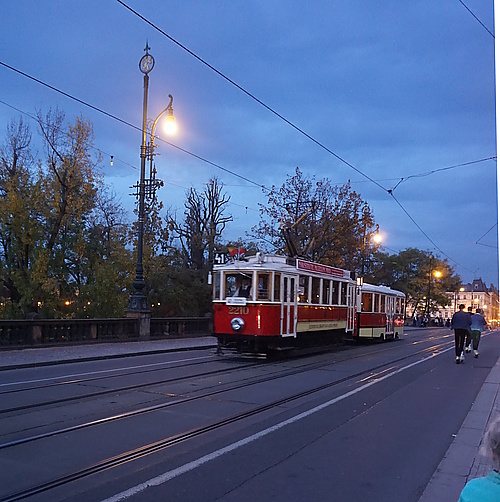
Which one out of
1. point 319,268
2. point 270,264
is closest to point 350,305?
point 319,268

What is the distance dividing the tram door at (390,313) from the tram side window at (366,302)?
3.10 m

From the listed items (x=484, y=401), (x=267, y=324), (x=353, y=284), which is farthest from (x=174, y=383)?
(x=353, y=284)

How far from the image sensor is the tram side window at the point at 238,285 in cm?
1720

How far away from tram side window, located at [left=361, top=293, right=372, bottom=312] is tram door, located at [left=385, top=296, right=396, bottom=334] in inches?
122

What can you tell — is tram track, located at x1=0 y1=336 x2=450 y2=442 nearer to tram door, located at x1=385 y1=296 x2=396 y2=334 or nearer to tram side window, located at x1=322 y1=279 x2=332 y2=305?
tram side window, located at x1=322 y1=279 x2=332 y2=305

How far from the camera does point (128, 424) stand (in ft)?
26.8

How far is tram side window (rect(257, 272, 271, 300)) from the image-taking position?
1692 cm

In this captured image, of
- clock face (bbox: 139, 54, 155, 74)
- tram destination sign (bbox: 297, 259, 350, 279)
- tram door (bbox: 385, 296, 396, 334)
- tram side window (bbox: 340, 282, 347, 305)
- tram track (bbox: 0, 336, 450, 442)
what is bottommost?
tram track (bbox: 0, 336, 450, 442)

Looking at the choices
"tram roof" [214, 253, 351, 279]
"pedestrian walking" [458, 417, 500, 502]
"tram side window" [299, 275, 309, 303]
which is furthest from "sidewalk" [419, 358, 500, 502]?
"tram side window" [299, 275, 309, 303]

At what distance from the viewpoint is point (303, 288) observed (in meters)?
18.6

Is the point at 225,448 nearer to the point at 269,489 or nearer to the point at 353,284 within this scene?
the point at 269,489

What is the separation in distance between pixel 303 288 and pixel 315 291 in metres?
1.14

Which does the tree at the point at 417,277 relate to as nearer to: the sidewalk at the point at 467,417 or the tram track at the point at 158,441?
the sidewalk at the point at 467,417

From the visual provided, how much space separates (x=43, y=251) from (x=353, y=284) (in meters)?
15.7
